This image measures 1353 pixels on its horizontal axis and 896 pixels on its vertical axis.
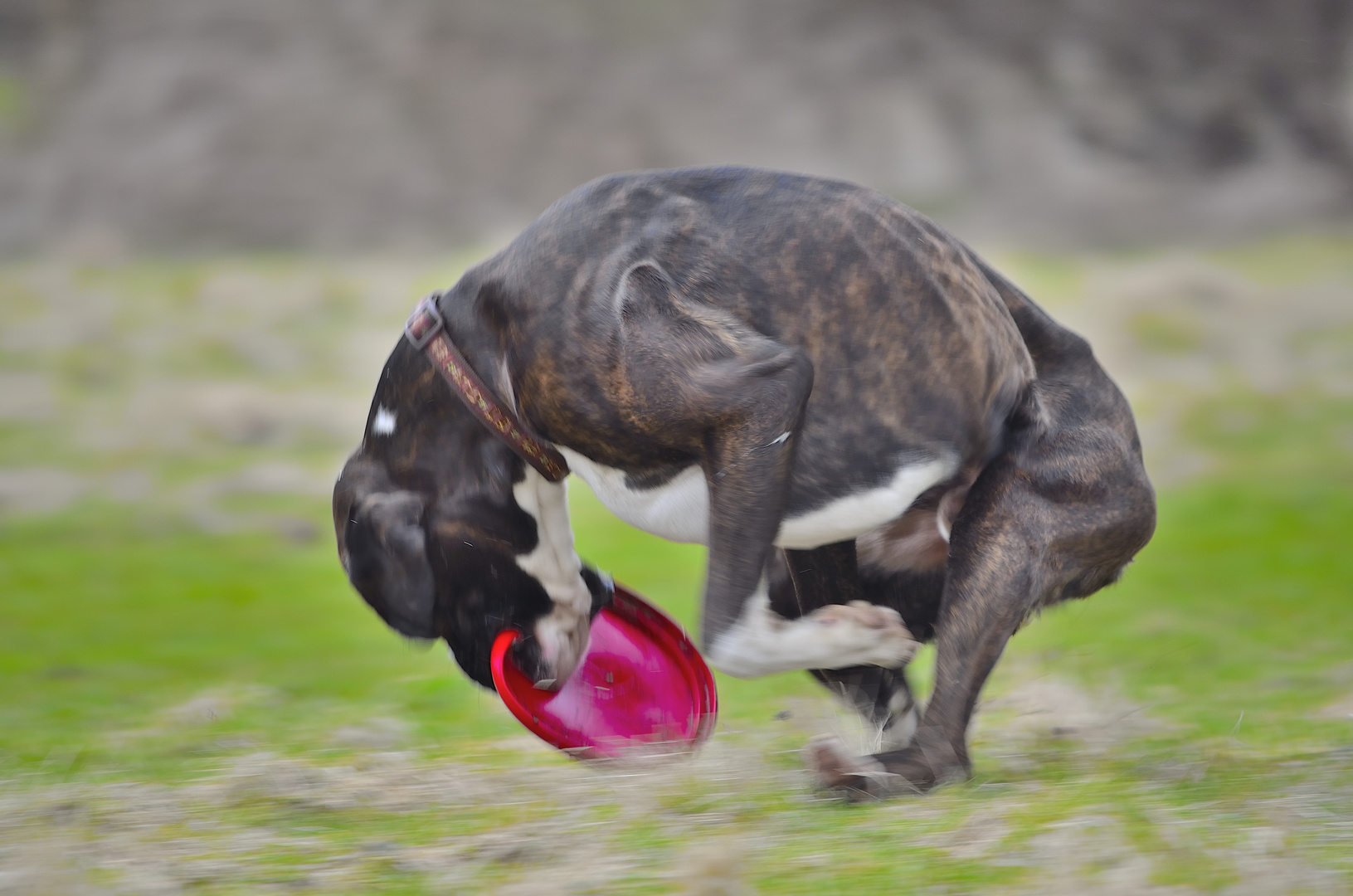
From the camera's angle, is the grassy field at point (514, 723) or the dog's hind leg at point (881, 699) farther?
the dog's hind leg at point (881, 699)

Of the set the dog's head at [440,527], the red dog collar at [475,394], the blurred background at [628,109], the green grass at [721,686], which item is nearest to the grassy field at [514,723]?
the green grass at [721,686]

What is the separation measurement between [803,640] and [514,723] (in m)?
1.47

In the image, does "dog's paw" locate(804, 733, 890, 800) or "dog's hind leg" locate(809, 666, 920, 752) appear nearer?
"dog's paw" locate(804, 733, 890, 800)

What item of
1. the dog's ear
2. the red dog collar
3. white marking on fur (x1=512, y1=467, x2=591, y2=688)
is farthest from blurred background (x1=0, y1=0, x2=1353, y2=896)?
the red dog collar

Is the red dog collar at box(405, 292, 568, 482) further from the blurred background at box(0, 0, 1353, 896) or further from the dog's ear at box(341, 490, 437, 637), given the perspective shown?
the blurred background at box(0, 0, 1353, 896)

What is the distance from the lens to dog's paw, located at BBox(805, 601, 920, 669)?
2266 millimetres

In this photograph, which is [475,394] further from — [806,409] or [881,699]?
[881,699]

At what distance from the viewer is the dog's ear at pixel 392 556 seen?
2615mm

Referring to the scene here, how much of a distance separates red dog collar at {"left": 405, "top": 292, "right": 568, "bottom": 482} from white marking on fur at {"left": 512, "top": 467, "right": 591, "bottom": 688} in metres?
0.08

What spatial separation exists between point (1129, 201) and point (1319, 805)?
48.4ft

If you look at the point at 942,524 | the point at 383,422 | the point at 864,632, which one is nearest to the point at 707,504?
the point at 864,632

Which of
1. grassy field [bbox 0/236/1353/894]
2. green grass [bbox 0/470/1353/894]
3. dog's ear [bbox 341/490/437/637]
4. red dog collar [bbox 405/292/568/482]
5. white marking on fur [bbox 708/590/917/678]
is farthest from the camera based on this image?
dog's ear [bbox 341/490/437/637]

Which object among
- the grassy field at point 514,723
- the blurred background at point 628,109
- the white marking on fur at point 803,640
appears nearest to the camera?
the grassy field at point 514,723

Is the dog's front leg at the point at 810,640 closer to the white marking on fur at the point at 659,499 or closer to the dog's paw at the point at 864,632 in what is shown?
the dog's paw at the point at 864,632
